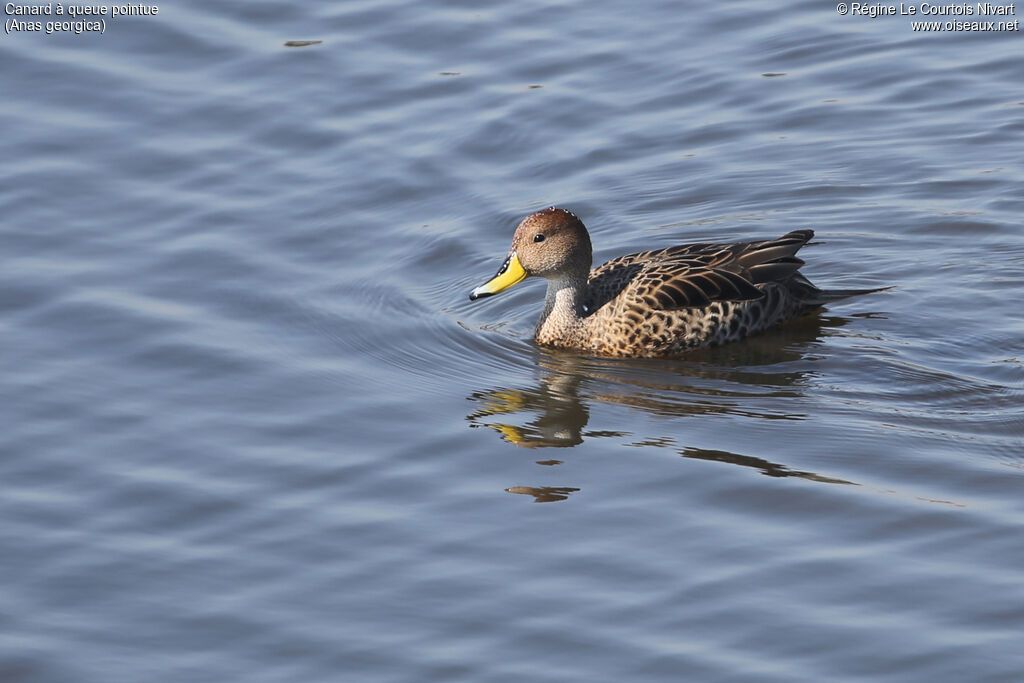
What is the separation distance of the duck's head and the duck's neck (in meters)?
0.05

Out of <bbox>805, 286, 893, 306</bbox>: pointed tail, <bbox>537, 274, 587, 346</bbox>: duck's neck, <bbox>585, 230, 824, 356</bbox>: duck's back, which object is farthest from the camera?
<bbox>805, 286, 893, 306</bbox>: pointed tail

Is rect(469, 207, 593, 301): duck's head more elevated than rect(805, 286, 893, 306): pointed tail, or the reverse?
Result: rect(469, 207, 593, 301): duck's head

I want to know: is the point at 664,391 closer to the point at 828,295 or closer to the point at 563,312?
the point at 563,312

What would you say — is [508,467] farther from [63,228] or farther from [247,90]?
[247,90]

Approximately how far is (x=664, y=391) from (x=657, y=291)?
0.98m

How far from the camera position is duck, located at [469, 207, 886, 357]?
33.4 ft

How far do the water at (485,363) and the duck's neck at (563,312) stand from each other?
14 cm

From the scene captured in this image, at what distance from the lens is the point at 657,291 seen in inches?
404

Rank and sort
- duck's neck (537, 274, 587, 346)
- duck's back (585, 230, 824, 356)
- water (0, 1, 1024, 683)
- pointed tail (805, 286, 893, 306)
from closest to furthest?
water (0, 1, 1024, 683) < duck's back (585, 230, 824, 356) < duck's neck (537, 274, 587, 346) < pointed tail (805, 286, 893, 306)

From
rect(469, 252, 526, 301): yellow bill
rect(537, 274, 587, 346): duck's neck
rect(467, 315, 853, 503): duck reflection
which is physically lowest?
rect(467, 315, 853, 503): duck reflection

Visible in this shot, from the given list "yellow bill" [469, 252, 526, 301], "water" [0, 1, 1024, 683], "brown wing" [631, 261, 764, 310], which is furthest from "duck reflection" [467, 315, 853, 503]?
"yellow bill" [469, 252, 526, 301]

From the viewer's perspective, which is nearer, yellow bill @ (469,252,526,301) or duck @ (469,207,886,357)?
duck @ (469,207,886,357)

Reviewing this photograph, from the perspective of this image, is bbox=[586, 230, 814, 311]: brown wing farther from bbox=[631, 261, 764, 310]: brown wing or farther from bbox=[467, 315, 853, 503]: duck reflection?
bbox=[467, 315, 853, 503]: duck reflection

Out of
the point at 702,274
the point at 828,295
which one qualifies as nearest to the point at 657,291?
the point at 702,274
